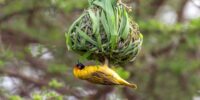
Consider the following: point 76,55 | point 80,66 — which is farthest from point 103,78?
point 76,55

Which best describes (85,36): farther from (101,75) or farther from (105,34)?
(101,75)

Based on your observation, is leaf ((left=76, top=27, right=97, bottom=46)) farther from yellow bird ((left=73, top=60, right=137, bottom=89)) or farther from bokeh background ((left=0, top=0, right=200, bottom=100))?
bokeh background ((left=0, top=0, right=200, bottom=100))

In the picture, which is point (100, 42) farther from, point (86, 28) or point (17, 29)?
point (17, 29)

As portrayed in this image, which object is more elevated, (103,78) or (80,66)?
(80,66)

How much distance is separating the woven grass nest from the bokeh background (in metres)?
1.97

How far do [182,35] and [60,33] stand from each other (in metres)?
1.88

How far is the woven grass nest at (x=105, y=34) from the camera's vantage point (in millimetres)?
3232

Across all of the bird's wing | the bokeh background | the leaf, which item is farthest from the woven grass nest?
the bokeh background

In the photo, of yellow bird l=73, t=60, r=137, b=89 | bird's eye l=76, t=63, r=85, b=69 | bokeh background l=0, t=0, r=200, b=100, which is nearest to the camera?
yellow bird l=73, t=60, r=137, b=89

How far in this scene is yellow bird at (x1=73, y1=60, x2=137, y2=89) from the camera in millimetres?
3146

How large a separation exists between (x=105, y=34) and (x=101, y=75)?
24cm

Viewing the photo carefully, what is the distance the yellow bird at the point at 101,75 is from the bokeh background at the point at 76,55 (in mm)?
2080

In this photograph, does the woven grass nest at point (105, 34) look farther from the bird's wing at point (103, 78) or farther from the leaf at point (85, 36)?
the bird's wing at point (103, 78)

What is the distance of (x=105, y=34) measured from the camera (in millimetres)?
3256
